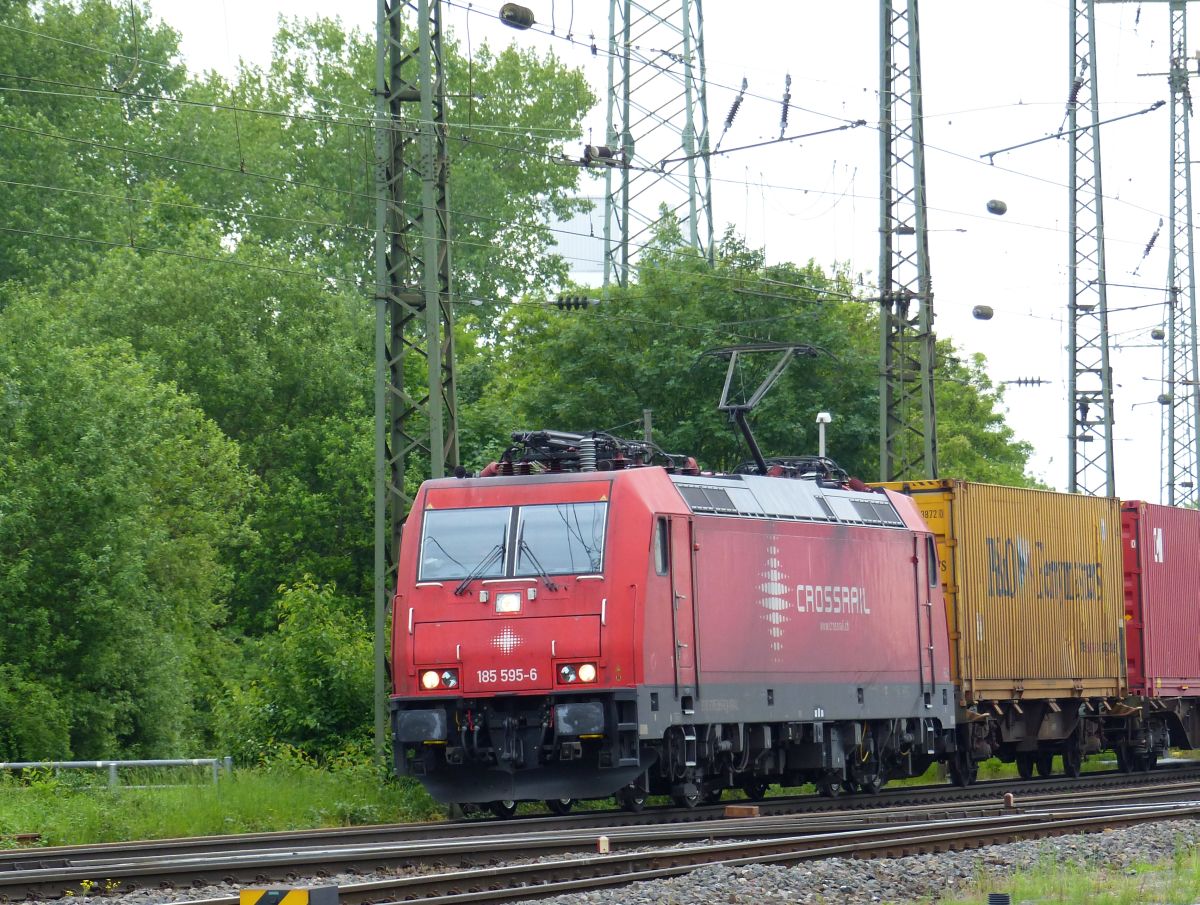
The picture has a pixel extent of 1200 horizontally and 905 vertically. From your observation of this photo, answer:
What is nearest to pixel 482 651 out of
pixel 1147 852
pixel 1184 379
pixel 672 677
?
pixel 672 677

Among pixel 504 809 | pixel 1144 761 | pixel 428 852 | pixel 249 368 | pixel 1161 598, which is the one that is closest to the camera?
pixel 428 852

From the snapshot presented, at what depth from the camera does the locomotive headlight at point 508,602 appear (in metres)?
19.2

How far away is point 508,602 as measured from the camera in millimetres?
19219

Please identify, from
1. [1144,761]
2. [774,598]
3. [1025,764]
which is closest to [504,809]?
[774,598]

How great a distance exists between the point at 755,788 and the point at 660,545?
5526 mm

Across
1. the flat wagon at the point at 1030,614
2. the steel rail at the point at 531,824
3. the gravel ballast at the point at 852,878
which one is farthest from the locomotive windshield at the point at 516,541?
the flat wagon at the point at 1030,614

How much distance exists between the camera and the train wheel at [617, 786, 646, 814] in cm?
2027

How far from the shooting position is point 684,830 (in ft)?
56.4

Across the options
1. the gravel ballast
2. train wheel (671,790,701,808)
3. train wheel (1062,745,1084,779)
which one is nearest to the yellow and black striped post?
the gravel ballast

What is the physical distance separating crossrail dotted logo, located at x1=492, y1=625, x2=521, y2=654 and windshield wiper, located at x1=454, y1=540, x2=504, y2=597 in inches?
→ 24.9

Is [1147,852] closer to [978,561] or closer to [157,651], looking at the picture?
[978,561]

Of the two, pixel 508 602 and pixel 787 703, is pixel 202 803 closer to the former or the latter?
pixel 508 602

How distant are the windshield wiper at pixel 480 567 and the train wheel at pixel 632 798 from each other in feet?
9.17

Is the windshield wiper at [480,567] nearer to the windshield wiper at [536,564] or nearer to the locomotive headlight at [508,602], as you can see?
the windshield wiper at [536,564]
